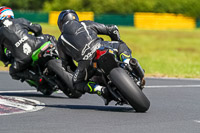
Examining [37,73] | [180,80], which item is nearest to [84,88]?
[37,73]

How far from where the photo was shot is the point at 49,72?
10477 mm

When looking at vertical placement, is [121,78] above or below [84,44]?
below

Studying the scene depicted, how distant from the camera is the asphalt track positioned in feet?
22.1

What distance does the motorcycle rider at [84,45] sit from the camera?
8.30 meters

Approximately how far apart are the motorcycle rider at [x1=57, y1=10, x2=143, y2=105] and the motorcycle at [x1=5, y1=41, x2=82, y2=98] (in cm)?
126

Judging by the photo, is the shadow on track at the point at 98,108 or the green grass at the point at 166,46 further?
the green grass at the point at 166,46

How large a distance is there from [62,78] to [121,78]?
2.39 meters

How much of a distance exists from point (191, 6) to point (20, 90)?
5431 centimetres

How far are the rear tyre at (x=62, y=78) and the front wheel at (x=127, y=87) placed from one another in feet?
7.07

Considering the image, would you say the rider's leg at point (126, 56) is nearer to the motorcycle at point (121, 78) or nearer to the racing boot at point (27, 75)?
the motorcycle at point (121, 78)

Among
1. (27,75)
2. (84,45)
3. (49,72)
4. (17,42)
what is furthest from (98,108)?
(17,42)

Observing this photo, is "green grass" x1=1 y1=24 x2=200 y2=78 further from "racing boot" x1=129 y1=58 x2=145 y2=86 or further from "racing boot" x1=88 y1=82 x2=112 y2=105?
"racing boot" x1=129 y1=58 x2=145 y2=86

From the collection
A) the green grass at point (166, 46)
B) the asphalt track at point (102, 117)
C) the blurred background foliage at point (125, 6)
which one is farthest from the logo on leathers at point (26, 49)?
the blurred background foliage at point (125, 6)

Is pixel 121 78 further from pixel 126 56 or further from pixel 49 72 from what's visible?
pixel 49 72
